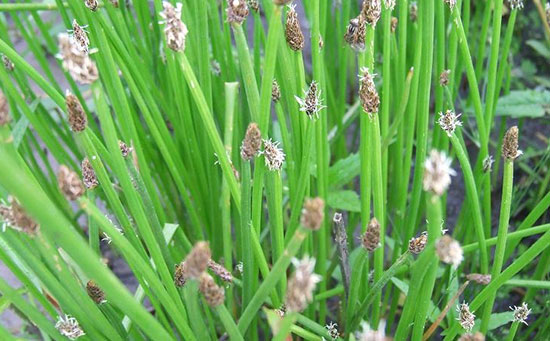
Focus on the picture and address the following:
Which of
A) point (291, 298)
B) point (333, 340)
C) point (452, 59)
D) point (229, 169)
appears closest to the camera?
point (291, 298)

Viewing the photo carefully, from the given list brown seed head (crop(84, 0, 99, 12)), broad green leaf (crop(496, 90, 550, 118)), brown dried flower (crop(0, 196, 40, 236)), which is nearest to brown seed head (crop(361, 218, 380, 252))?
brown dried flower (crop(0, 196, 40, 236))

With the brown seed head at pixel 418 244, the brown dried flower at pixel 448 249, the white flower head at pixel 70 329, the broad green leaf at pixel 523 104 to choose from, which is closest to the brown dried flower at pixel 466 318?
the brown seed head at pixel 418 244

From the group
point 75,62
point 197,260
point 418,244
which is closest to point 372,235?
point 418,244

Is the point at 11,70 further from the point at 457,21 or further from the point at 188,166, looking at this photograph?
the point at 457,21

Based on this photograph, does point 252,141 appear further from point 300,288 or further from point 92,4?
point 92,4

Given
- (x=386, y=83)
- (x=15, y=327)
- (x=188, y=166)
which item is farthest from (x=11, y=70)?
(x=386, y=83)

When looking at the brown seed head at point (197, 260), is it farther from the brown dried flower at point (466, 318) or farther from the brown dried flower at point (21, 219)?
the brown dried flower at point (466, 318)
